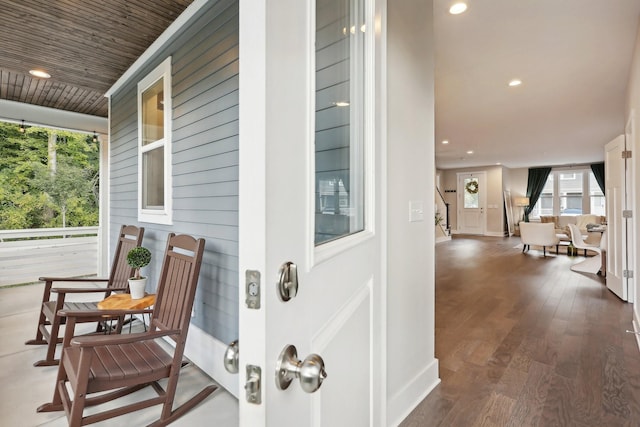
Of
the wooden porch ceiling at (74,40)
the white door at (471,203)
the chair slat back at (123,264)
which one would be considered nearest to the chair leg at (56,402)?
the chair slat back at (123,264)

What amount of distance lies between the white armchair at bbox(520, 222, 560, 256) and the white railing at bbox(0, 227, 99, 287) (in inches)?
365

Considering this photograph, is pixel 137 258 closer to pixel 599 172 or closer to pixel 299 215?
pixel 299 215

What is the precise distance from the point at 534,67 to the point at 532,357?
120 inches

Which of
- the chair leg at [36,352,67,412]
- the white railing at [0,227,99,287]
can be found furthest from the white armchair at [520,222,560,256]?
the white railing at [0,227,99,287]

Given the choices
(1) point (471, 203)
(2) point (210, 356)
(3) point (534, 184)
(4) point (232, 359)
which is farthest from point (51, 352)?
(3) point (534, 184)

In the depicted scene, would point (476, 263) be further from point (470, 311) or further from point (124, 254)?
point (124, 254)

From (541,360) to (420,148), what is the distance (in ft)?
6.38

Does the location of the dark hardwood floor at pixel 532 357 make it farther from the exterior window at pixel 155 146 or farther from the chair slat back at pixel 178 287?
the exterior window at pixel 155 146

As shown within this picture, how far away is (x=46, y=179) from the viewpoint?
5.94 metres

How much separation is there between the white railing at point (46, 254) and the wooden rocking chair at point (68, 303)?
2569mm

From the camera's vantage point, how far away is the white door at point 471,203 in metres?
12.4

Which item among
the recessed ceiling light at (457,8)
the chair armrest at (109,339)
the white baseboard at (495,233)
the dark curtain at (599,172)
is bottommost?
the white baseboard at (495,233)

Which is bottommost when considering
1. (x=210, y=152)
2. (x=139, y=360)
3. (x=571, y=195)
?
(x=139, y=360)

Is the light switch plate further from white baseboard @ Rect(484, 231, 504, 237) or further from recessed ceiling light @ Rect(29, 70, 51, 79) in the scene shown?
white baseboard @ Rect(484, 231, 504, 237)
